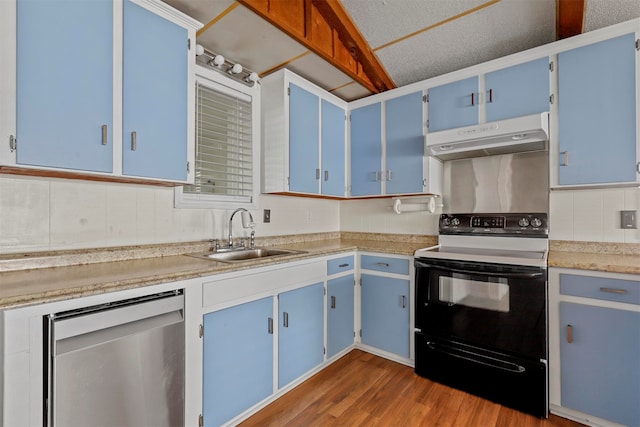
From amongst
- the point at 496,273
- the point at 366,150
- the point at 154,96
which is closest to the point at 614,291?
the point at 496,273

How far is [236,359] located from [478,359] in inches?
Result: 61.1

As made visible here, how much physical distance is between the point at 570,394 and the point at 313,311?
1611 millimetres

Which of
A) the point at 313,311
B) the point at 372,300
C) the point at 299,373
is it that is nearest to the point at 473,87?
the point at 372,300

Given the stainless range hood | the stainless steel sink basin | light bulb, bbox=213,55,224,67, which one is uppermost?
light bulb, bbox=213,55,224,67

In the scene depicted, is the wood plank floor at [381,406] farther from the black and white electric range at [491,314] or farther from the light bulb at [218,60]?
the light bulb at [218,60]

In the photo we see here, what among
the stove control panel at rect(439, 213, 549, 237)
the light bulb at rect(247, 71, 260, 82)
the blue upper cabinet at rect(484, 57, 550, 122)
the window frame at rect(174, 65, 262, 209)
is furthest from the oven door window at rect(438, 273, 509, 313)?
the light bulb at rect(247, 71, 260, 82)

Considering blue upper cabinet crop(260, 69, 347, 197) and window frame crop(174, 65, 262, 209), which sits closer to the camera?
window frame crop(174, 65, 262, 209)

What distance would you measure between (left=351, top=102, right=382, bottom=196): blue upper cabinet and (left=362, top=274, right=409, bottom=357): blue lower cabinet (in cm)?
87

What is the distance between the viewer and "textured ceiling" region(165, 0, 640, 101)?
1862 mm

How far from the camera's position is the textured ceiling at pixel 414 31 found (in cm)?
186

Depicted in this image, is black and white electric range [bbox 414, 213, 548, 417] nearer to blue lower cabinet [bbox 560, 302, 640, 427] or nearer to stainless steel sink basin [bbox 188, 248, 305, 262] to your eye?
blue lower cabinet [bbox 560, 302, 640, 427]

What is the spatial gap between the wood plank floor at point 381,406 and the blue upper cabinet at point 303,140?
1507 mm

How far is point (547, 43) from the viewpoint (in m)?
2.22

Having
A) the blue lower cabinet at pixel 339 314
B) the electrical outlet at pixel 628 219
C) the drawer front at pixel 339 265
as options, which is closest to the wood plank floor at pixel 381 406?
the blue lower cabinet at pixel 339 314
